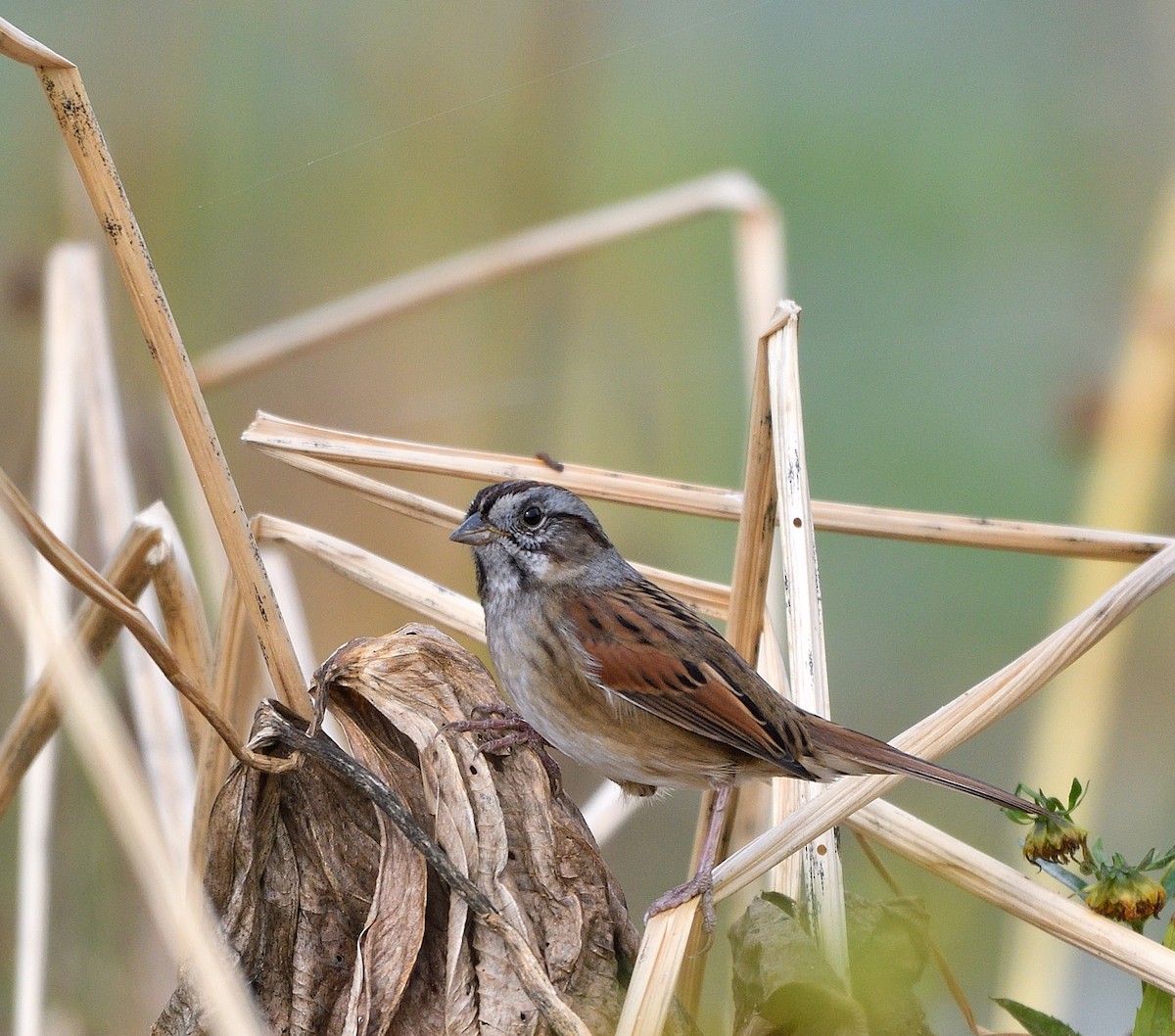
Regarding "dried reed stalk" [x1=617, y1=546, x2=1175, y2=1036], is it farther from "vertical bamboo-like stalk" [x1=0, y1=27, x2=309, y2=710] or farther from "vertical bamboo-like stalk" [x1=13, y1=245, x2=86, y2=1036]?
"vertical bamboo-like stalk" [x1=13, y1=245, x2=86, y2=1036]

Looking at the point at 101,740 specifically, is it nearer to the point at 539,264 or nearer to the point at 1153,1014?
the point at 1153,1014

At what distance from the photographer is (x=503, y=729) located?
6.28ft

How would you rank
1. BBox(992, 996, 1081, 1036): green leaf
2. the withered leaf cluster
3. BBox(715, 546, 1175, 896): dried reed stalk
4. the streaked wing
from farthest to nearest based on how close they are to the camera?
the streaked wing, BBox(715, 546, 1175, 896): dried reed stalk, the withered leaf cluster, BBox(992, 996, 1081, 1036): green leaf

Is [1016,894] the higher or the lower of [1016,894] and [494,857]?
the higher

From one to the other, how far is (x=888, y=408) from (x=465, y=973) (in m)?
2.94

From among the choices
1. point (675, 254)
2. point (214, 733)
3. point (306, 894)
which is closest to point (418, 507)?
point (214, 733)

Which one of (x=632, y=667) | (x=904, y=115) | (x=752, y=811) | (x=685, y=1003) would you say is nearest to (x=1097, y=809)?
(x=752, y=811)

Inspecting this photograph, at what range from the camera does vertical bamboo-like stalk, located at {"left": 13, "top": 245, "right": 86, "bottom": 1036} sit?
2234 millimetres

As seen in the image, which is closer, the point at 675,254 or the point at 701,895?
the point at 701,895

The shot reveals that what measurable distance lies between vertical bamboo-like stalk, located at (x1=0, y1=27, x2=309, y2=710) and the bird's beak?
69 centimetres

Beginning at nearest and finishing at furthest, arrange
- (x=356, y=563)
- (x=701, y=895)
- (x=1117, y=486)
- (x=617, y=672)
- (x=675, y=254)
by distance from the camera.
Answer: (x=701, y=895)
(x=356, y=563)
(x=617, y=672)
(x=1117, y=486)
(x=675, y=254)

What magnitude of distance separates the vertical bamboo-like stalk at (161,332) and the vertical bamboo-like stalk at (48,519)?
2.04ft

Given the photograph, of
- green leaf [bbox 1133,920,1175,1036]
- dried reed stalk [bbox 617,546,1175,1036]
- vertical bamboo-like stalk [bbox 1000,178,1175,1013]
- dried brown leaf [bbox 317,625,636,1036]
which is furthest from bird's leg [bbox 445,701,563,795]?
vertical bamboo-like stalk [bbox 1000,178,1175,1013]

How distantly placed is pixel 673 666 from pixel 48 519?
1273 mm
